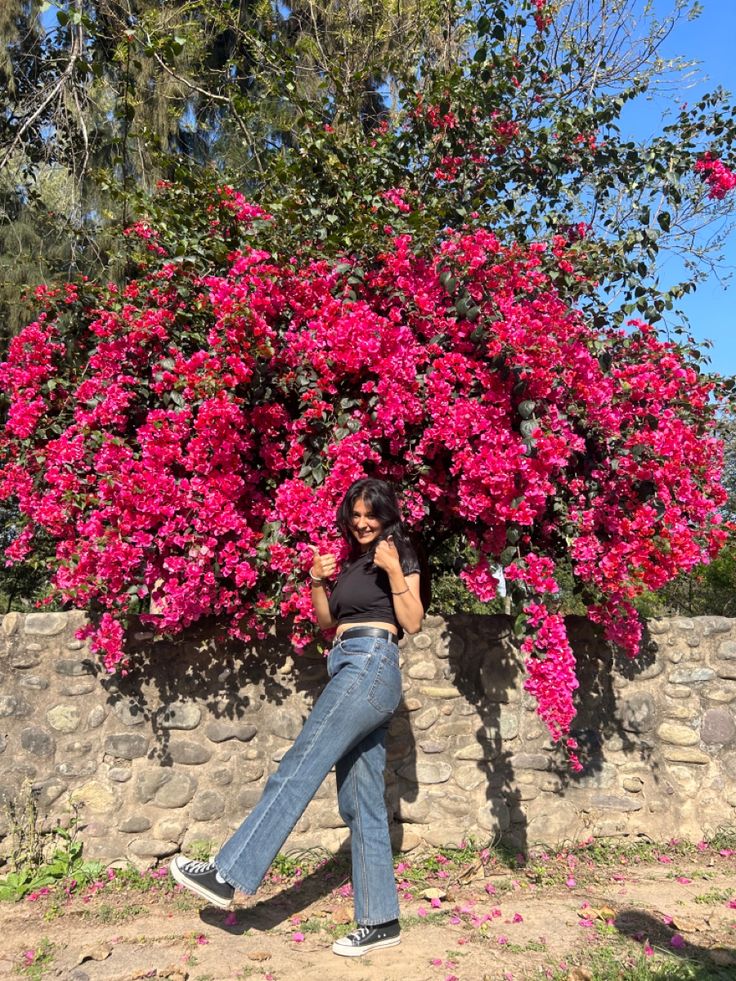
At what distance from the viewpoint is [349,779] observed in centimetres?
307

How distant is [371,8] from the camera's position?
6.75 m

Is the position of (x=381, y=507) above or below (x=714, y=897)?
above

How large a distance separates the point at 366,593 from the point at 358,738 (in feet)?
1.72

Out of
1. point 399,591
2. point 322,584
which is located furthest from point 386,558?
point 322,584

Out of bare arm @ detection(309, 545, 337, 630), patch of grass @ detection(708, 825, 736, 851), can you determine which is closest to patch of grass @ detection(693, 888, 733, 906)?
patch of grass @ detection(708, 825, 736, 851)

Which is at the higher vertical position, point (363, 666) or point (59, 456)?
point (59, 456)

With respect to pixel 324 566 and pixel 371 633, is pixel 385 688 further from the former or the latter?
pixel 324 566

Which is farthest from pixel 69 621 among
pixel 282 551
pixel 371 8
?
pixel 371 8

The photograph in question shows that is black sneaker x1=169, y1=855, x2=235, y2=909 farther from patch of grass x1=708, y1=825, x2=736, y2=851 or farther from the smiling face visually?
patch of grass x1=708, y1=825, x2=736, y2=851

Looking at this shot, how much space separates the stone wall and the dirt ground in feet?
0.79

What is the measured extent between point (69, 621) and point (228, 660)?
0.78 meters

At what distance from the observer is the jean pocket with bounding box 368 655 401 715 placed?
2947 mm

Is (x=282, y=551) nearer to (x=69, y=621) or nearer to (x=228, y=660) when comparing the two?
(x=228, y=660)

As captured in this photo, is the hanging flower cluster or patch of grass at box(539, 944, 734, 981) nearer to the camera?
patch of grass at box(539, 944, 734, 981)
